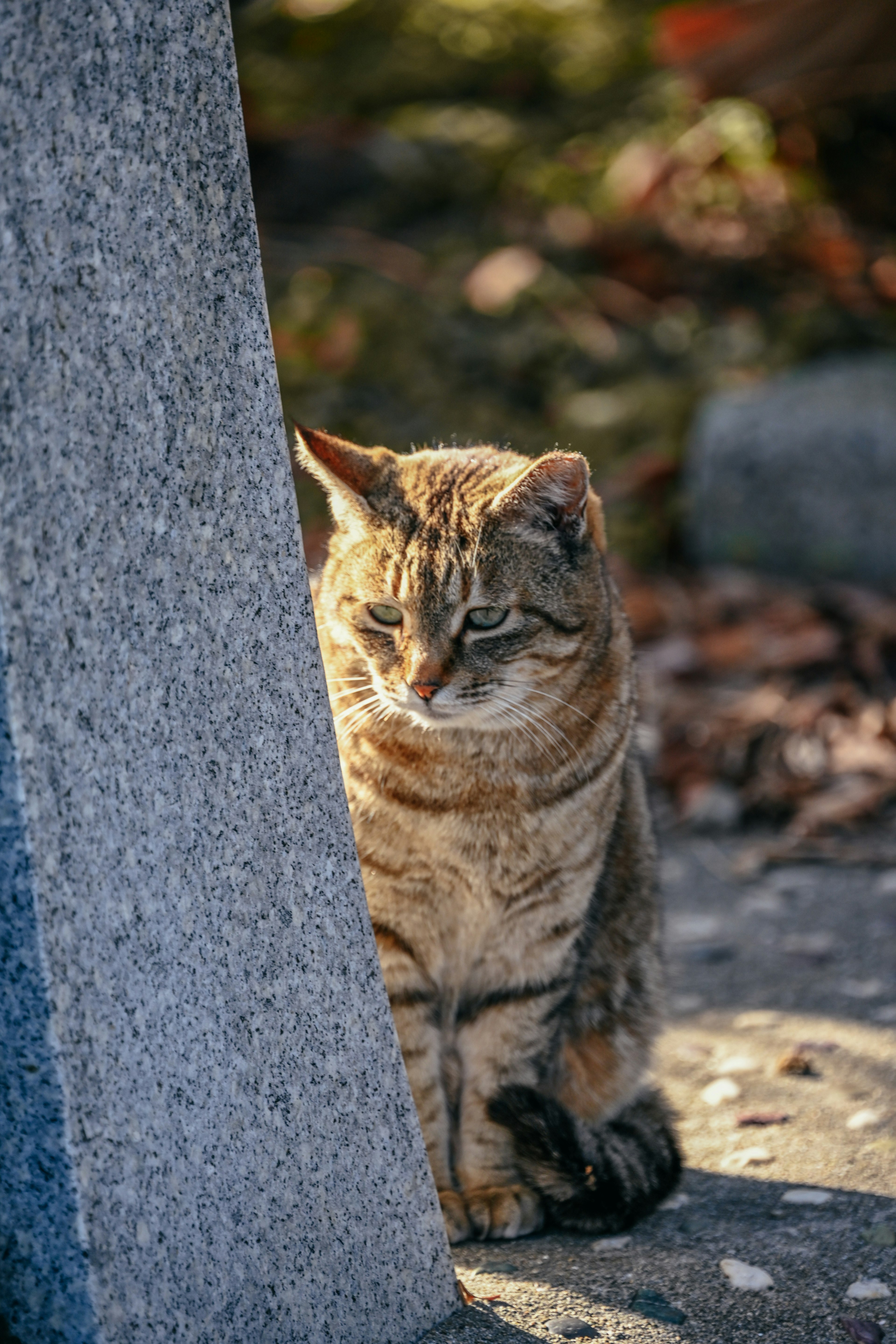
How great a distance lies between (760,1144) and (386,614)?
1296mm

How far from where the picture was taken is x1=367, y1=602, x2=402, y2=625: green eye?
2.41 metres

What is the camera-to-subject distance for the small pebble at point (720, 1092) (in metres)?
2.78

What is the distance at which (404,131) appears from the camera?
8.55 metres

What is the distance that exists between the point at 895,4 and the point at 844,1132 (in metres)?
5.26

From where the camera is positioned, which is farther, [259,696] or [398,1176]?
[398,1176]

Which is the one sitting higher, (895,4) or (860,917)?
(895,4)

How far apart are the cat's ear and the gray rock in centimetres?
381

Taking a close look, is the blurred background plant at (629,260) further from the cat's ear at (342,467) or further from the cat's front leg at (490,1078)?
the cat's ear at (342,467)

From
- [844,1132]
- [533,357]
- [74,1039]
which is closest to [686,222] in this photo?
[533,357]

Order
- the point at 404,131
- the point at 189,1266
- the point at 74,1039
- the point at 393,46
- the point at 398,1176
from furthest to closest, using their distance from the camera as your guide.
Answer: the point at 393,46 < the point at 404,131 < the point at 398,1176 < the point at 189,1266 < the point at 74,1039

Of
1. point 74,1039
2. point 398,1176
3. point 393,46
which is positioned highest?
point 393,46

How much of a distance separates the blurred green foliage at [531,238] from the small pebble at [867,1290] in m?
4.47

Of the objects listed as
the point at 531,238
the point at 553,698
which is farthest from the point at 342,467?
the point at 531,238

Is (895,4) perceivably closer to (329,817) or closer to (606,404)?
(606,404)
